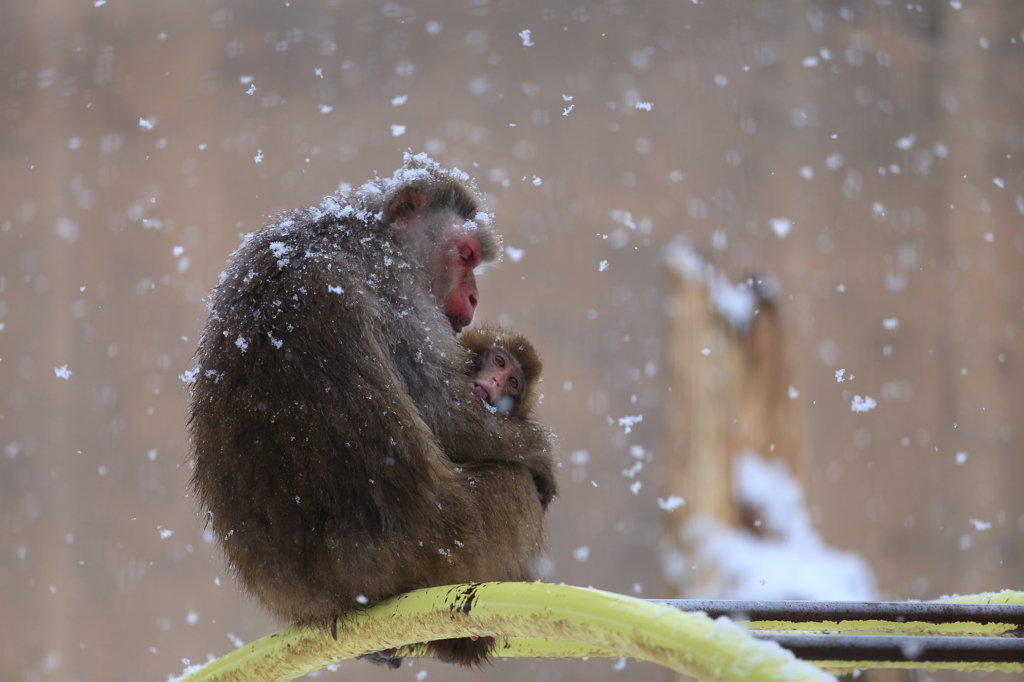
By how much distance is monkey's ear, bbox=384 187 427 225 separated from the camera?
1.55m

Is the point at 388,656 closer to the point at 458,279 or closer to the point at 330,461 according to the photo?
the point at 330,461

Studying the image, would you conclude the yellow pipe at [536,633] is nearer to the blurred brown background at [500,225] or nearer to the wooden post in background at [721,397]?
the wooden post in background at [721,397]

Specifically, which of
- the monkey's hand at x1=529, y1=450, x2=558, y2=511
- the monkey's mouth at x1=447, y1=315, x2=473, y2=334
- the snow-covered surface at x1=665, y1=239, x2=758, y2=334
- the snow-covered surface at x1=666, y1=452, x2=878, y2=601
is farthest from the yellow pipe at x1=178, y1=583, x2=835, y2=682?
the snow-covered surface at x1=665, y1=239, x2=758, y2=334

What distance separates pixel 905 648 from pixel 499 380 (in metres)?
0.84

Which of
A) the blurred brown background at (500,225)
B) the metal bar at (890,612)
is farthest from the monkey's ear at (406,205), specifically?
the blurred brown background at (500,225)

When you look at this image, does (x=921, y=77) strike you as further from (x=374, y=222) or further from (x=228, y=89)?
(x=374, y=222)

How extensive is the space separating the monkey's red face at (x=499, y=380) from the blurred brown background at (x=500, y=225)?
5.98ft

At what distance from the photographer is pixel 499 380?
157 centimetres

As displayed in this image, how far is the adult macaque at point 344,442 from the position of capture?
117 centimetres

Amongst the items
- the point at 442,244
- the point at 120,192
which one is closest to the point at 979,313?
the point at 442,244

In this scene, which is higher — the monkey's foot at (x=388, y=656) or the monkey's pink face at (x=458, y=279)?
the monkey's pink face at (x=458, y=279)

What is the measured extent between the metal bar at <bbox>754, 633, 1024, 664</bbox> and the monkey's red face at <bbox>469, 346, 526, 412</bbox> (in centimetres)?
73

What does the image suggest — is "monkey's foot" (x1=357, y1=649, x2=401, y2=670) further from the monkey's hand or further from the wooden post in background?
the wooden post in background

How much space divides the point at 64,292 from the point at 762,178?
3193 mm
